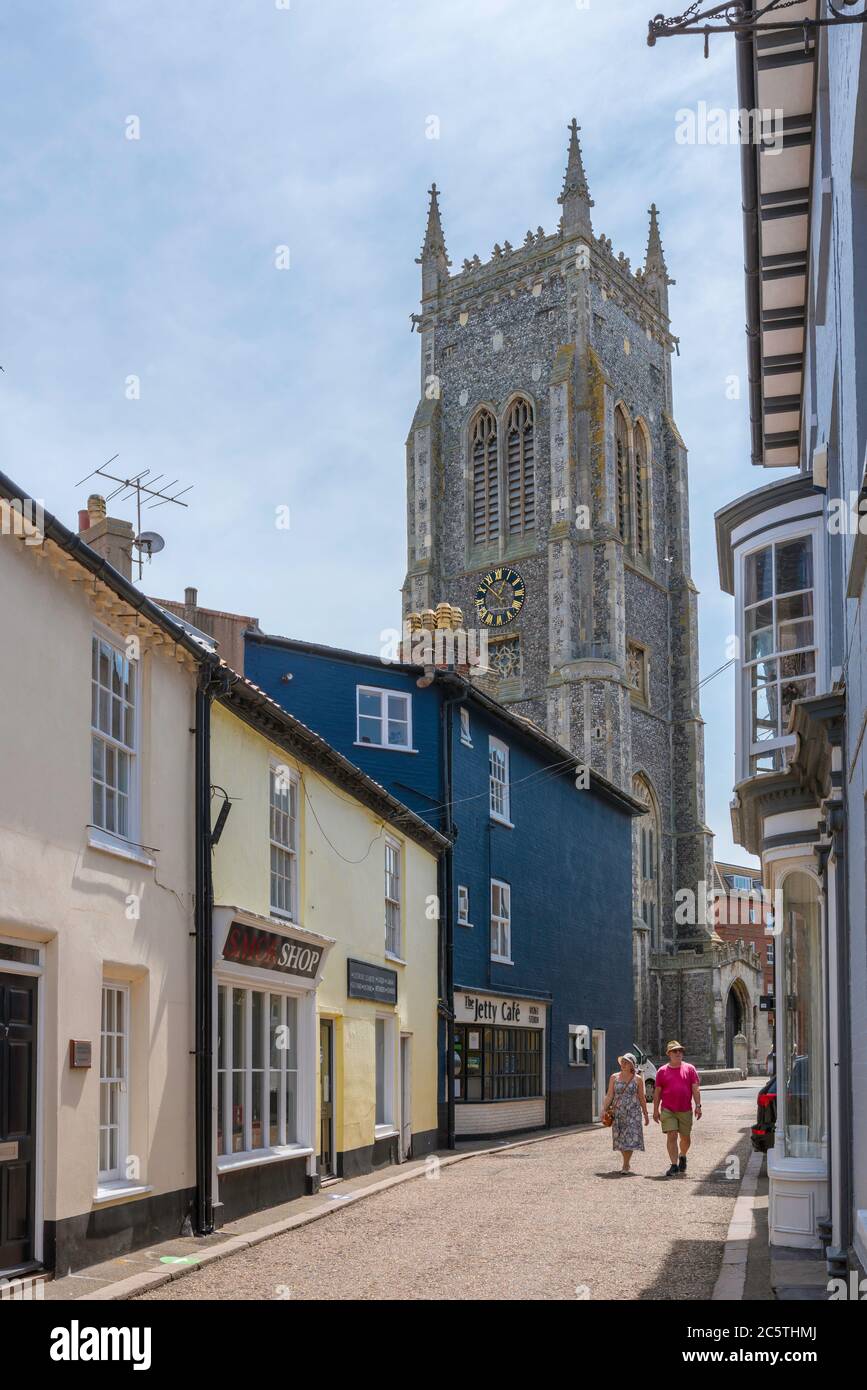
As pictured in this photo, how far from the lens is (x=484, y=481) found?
63438mm

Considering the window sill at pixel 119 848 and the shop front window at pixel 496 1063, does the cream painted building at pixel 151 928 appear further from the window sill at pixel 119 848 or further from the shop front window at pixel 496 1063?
the shop front window at pixel 496 1063

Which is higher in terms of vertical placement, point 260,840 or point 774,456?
point 774,456

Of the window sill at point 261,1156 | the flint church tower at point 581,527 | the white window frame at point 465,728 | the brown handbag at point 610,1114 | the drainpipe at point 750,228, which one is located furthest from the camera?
the flint church tower at point 581,527

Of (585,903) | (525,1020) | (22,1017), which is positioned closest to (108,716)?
(22,1017)

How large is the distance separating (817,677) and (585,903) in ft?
78.7

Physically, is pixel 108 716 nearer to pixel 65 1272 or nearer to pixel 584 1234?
pixel 65 1272

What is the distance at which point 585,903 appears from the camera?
35375 mm

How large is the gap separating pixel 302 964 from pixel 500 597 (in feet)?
151

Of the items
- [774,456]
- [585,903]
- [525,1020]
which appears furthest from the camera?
[585,903]

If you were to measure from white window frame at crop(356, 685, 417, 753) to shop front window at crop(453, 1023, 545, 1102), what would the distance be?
506 centimetres

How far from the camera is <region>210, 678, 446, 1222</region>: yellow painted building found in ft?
45.9

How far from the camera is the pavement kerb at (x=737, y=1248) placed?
9781 mm

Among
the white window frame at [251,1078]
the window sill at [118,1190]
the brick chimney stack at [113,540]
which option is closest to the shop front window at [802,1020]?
the white window frame at [251,1078]

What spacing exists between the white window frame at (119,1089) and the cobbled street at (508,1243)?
1043mm
